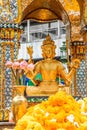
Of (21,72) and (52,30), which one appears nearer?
(21,72)

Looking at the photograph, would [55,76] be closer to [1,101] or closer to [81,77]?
[1,101]

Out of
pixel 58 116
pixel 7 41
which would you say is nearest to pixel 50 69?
pixel 7 41

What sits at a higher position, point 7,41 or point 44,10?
point 44,10

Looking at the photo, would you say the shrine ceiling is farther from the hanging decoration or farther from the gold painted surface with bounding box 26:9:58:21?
the hanging decoration

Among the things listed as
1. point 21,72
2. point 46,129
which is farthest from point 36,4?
point 46,129

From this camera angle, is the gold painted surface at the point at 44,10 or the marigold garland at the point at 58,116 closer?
the marigold garland at the point at 58,116

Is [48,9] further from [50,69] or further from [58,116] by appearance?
[58,116]

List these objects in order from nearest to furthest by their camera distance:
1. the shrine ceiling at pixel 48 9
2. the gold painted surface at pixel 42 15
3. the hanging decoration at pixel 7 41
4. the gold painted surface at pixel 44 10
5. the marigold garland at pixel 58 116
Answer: the marigold garland at pixel 58 116 < the hanging decoration at pixel 7 41 < the shrine ceiling at pixel 48 9 < the gold painted surface at pixel 44 10 < the gold painted surface at pixel 42 15

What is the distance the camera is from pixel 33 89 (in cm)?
915

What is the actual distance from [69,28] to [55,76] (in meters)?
2.32

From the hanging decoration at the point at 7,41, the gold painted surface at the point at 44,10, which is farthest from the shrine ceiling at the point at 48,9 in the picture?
the hanging decoration at the point at 7,41

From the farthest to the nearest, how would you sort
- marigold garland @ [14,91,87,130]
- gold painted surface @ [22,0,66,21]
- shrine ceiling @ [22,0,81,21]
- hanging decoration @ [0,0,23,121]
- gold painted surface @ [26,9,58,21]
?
gold painted surface @ [26,9,58,21], gold painted surface @ [22,0,66,21], shrine ceiling @ [22,0,81,21], hanging decoration @ [0,0,23,121], marigold garland @ [14,91,87,130]

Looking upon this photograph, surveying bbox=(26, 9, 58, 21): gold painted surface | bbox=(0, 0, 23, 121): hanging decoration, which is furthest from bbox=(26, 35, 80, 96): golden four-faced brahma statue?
bbox=(26, 9, 58, 21): gold painted surface

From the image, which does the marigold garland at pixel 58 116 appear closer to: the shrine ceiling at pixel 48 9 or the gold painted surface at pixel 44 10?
the shrine ceiling at pixel 48 9
